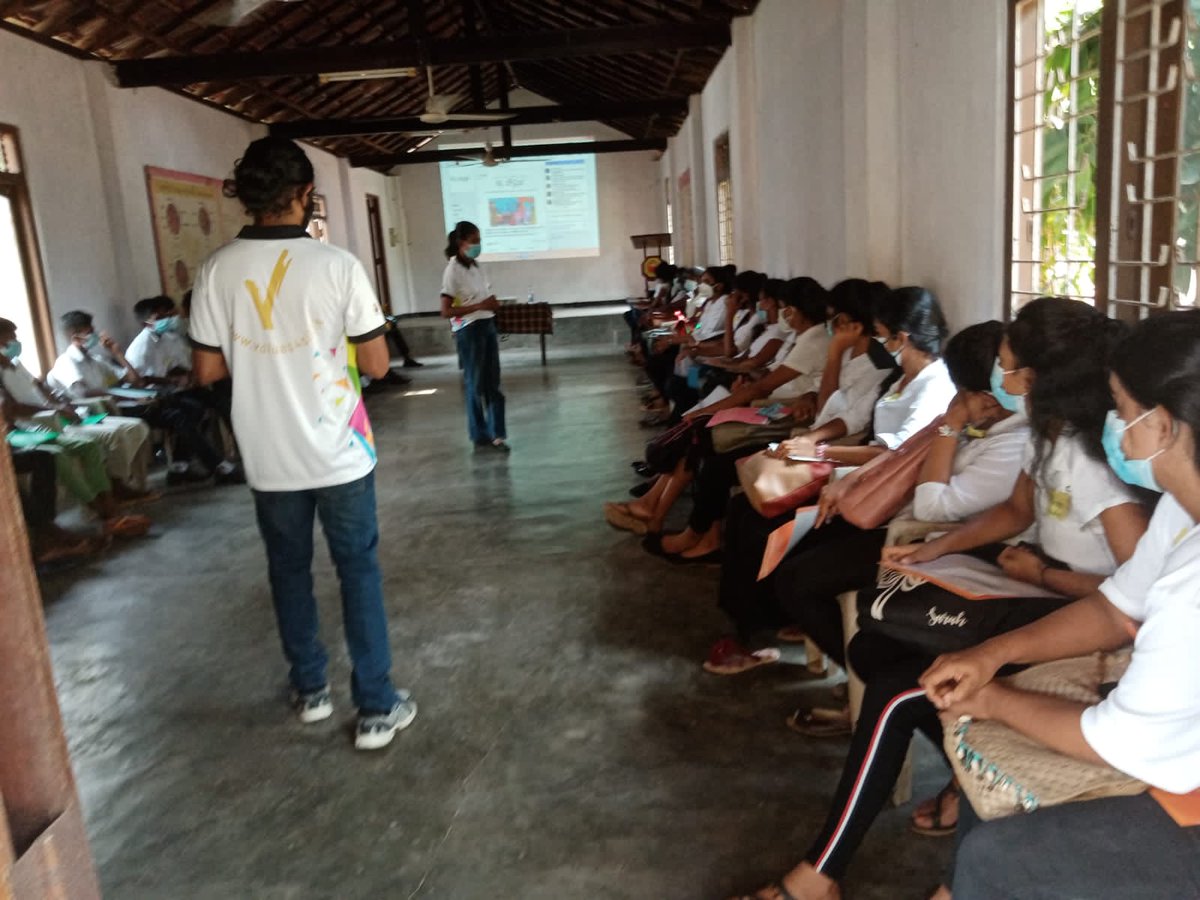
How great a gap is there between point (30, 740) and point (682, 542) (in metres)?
2.82

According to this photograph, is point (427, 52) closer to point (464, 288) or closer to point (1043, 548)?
point (464, 288)

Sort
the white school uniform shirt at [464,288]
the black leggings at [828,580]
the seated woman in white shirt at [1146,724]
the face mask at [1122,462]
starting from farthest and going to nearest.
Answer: the white school uniform shirt at [464,288]
the black leggings at [828,580]
the face mask at [1122,462]
the seated woman in white shirt at [1146,724]

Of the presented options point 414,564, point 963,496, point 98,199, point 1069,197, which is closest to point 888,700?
point 963,496

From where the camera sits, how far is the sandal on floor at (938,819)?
1803mm

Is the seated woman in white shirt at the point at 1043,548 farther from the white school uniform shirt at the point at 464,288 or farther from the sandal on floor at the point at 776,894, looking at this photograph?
the white school uniform shirt at the point at 464,288

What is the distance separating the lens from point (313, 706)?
7.96 ft

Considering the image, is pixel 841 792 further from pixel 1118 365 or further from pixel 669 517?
pixel 669 517

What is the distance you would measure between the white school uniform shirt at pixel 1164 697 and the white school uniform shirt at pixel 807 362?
2.52 metres

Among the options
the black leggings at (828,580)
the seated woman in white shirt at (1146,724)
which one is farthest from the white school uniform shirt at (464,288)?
the seated woman in white shirt at (1146,724)

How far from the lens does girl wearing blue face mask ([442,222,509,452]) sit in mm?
5340

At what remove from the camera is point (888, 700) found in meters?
1.54

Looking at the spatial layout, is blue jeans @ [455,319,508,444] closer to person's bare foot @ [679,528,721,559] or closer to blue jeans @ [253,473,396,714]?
person's bare foot @ [679,528,721,559]

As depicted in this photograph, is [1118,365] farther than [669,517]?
No

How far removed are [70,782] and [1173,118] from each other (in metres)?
2.17
